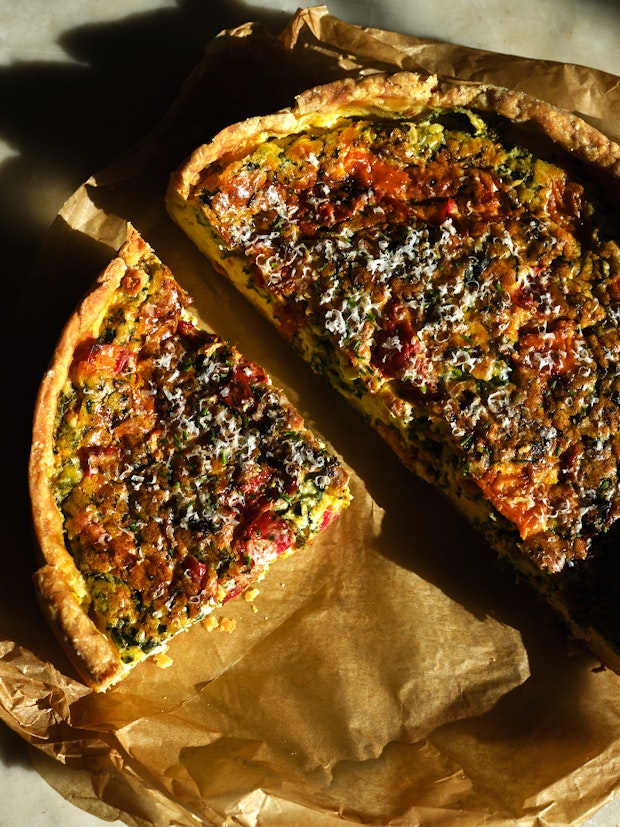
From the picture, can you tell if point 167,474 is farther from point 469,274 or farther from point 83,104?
point 83,104

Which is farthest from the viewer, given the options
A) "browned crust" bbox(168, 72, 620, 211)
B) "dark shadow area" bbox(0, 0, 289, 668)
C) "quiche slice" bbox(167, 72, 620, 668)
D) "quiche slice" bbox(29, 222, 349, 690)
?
"dark shadow area" bbox(0, 0, 289, 668)

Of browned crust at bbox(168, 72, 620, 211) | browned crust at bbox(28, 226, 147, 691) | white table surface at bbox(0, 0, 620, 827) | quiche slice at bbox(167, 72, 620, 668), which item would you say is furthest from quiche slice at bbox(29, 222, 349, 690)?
white table surface at bbox(0, 0, 620, 827)

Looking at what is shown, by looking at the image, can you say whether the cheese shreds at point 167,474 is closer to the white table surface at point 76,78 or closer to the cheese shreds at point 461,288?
the cheese shreds at point 461,288

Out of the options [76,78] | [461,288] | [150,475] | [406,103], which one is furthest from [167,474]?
[76,78]

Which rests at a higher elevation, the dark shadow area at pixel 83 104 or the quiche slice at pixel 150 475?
the dark shadow area at pixel 83 104

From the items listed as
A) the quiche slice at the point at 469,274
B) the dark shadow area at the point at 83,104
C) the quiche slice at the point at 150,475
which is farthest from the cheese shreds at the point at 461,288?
the dark shadow area at the point at 83,104

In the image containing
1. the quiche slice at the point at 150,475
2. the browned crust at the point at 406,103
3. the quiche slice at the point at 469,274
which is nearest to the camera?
the quiche slice at the point at 150,475

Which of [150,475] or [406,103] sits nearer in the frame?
[150,475]

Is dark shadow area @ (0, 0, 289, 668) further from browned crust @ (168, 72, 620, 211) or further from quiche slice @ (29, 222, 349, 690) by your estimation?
browned crust @ (168, 72, 620, 211)
